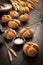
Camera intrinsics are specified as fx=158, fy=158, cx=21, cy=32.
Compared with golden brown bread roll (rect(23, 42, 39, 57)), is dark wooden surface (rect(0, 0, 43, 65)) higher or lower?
lower

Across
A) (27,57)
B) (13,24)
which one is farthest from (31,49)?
(13,24)

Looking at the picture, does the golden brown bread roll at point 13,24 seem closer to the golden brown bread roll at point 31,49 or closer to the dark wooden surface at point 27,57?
the dark wooden surface at point 27,57

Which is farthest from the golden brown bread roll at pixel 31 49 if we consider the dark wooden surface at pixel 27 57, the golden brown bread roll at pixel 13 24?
the golden brown bread roll at pixel 13 24

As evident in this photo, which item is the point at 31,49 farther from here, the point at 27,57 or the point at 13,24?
the point at 13,24

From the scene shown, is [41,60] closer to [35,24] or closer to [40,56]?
[40,56]

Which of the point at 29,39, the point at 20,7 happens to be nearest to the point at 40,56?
the point at 29,39

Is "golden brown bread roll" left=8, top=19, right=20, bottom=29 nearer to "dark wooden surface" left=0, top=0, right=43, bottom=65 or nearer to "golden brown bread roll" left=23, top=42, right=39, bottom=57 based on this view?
"dark wooden surface" left=0, top=0, right=43, bottom=65

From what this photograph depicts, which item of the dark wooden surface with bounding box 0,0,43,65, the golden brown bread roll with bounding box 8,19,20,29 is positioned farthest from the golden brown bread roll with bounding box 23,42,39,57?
the golden brown bread roll with bounding box 8,19,20,29

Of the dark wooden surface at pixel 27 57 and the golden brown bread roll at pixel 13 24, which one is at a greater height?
the golden brown bread roll at pixel 13 24

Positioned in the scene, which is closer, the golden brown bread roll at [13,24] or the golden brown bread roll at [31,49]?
the golden brown bread roll at [31,49]

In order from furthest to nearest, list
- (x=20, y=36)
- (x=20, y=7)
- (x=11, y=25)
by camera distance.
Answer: (x=20, y=7) → (x=11, y=25) → (x=20, y=36)

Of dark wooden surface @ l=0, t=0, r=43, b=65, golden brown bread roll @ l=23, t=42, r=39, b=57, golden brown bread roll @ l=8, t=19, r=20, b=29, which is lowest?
dark wooden surface @ l=0, t=0, r=43, b=65
